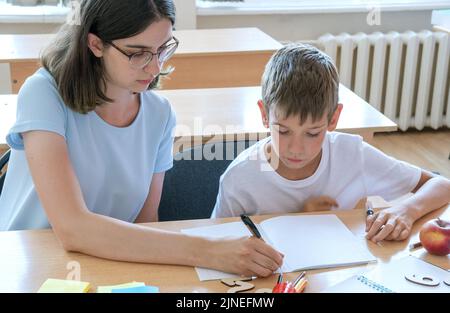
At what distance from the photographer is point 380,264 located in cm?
115

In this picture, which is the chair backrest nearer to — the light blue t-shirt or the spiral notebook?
the light blue t-shirt

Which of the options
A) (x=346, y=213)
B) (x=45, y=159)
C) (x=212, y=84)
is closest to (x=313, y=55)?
(x=346, y=213)

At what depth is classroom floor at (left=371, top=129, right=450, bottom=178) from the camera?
11.5ft

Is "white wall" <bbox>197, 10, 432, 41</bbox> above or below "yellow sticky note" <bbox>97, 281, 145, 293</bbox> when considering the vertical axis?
above

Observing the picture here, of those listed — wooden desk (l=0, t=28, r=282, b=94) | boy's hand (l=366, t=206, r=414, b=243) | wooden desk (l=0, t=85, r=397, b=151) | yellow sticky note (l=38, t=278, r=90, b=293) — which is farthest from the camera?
wooden desk (l=0, t=28, r=282, b=94)

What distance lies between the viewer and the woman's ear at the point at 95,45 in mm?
1269

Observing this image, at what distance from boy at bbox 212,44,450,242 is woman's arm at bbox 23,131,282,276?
0.32 meters

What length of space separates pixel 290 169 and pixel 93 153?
0.49 meters

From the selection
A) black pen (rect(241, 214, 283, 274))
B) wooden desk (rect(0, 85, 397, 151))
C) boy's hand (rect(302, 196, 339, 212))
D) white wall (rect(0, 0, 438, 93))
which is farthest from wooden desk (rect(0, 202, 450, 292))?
white wall (rect(0, 0, 438, 93))

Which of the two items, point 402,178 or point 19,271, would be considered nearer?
point 19,271

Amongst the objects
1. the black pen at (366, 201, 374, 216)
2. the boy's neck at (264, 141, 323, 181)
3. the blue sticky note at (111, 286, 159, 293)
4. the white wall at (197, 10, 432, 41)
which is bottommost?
the black pen at (366, 201, 374, 216)

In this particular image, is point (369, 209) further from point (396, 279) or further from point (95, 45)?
point (95, 45)

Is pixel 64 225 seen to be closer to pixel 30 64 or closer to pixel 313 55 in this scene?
pixel 313 55
